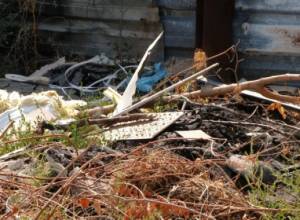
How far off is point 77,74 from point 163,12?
121 cm

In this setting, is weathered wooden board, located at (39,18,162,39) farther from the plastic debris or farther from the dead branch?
the dead branch

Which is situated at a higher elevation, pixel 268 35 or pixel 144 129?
Answer: pixel 268 35

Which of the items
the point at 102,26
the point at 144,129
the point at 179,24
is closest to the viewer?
the point at 144,129

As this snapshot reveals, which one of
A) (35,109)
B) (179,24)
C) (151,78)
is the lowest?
(151,78)

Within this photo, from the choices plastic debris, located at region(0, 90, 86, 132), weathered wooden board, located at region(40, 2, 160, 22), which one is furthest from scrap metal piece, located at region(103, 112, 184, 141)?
weathered wooden board, located at region(40, 2, 160, 22)

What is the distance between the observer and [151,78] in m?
8.51

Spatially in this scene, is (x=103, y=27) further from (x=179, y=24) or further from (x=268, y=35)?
(x=268, y=35)

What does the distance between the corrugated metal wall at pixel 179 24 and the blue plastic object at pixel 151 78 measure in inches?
12.0

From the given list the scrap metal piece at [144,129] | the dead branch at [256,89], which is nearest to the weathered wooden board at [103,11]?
the dead branch at [256,89]

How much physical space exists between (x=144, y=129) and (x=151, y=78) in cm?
282

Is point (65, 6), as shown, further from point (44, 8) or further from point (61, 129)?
point (61, 129)

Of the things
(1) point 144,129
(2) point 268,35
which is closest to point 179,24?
(2) point 268,35

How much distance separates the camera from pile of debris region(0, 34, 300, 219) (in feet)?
14.1

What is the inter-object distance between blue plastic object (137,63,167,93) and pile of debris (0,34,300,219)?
1194 mm
